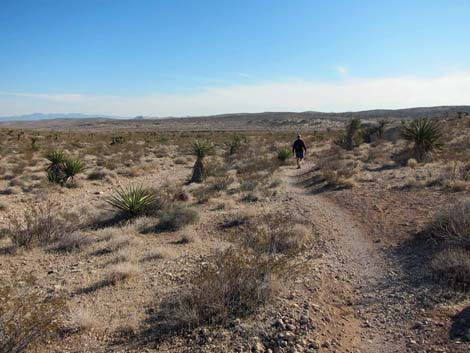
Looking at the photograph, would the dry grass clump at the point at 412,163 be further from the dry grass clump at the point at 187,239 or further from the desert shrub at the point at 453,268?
the dry grass clump at the point at 187,239

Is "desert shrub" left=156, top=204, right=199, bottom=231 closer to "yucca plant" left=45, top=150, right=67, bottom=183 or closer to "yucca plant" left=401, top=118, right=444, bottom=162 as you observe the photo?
"yucca plant" left=45, top=150, right=67, bottom=183

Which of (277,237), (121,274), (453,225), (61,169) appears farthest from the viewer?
(61,169)

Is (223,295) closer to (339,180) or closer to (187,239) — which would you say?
(187,239)

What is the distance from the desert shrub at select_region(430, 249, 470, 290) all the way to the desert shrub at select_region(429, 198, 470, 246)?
Result: 45 cm

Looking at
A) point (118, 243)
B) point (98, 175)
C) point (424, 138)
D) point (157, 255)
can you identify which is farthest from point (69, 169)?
point (424, 138)

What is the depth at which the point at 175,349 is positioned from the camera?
4.05 metres

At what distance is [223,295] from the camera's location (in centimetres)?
464

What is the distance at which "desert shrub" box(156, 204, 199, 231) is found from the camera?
29.0 ft

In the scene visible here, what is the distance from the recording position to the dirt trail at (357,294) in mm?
4109

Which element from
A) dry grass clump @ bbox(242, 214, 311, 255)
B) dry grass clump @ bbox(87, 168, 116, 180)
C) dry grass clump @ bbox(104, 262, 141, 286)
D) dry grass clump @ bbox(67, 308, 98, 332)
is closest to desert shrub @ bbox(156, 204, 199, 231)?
dry grass clump @ bbox(242, 214, 311, 255)

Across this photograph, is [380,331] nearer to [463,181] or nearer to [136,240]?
[136,240]

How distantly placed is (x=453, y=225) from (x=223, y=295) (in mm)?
4263

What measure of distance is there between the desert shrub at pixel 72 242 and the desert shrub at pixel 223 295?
11.0 ft

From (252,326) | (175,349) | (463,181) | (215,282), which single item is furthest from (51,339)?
(463,181)
